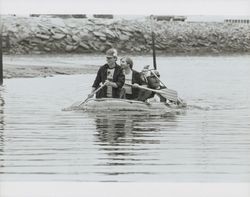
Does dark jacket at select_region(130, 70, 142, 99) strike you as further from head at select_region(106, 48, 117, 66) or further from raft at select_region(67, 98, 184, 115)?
head at select_region(106, 48, 117, 66)

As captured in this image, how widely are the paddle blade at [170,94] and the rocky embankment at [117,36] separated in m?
0.36

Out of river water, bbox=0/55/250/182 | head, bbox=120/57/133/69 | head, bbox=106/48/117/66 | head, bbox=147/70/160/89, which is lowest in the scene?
river water, bbox=0/55/250/182

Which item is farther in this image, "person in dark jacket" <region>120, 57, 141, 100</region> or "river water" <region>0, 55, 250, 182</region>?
"person in dark jacket" <region>120, 57, 141, 100</region>

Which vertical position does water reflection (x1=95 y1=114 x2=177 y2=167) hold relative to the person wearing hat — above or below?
below

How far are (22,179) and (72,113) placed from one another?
187cm

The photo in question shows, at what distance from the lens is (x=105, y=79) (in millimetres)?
7379

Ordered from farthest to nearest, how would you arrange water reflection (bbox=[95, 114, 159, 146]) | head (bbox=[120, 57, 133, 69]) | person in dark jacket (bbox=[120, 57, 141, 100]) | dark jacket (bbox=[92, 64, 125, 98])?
person in dark jacket (bbox=[120, 57, 141, 100]) → head (bbox=[120, 57, 133, 69]) → dark jacket (bbox=[92, 64, 125, 98]) → water reflection (bbox=[95, 114, 159, 146])

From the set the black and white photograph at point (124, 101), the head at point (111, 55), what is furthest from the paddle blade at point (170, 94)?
the head at point (111, 55)

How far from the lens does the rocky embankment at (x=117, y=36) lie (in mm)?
6551

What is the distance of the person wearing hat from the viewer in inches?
277

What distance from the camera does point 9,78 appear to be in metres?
7.88

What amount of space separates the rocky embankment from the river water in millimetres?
111

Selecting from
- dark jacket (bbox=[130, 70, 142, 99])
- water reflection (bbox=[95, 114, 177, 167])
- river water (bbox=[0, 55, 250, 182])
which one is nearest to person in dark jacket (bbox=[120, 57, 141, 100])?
dark jacket (bbox=[130, 70, 142, 99])

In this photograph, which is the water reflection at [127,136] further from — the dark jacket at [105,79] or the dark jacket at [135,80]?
the dark jacket at [135,80]
